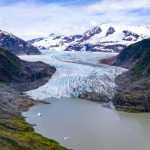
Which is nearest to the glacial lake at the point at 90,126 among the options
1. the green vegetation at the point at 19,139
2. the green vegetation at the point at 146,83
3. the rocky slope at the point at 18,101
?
the rocky slope at the point at 18,101

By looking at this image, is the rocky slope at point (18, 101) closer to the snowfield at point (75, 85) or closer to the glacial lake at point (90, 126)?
the glacial lake at point (90, 126)

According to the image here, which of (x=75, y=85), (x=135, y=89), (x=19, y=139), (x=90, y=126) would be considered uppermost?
(x=135, y=89)

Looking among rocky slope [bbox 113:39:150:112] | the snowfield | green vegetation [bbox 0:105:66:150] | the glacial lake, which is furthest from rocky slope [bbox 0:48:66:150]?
rocky slope [bbox 113:39:150:112]

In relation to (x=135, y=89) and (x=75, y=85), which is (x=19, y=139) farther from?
(x=75, y=85)

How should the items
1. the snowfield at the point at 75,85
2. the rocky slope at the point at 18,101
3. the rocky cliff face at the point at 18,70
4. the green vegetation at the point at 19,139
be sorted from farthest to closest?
the rocky cliff face at the point at 18,70
the snowfield at the point at 75,85
the rocky slope at the point at 18,101
the green vegetation at the point at 19,139

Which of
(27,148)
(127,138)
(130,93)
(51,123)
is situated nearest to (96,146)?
(127,138)

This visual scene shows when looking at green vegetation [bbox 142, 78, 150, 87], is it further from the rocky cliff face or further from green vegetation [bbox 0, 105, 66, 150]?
green vegetation [bbox 0, 105, 66, 150]

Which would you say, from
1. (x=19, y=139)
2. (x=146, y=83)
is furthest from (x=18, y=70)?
(x=19, y=139)
